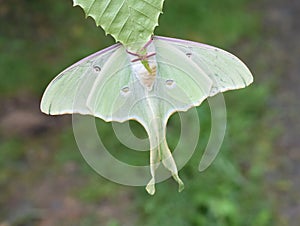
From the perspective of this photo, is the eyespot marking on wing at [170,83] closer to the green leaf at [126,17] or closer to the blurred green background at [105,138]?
the green leaf at [126,17]

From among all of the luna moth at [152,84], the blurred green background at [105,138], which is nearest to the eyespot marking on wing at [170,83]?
the luna moth at [152,84]

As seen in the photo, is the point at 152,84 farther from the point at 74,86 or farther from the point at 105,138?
the point at 105,138

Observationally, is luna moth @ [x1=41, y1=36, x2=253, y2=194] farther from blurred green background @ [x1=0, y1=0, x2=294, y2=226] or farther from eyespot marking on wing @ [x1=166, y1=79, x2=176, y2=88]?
blurred green background @ [x1=0, y1=0, x2=294, y2=226]

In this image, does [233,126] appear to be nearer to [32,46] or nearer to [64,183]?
[64,183]

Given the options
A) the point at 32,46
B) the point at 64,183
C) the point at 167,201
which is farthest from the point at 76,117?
the point at 32,46

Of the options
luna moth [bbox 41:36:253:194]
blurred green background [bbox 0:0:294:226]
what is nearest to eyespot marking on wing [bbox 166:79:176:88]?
luna moth [bbox 41:36:253:194]

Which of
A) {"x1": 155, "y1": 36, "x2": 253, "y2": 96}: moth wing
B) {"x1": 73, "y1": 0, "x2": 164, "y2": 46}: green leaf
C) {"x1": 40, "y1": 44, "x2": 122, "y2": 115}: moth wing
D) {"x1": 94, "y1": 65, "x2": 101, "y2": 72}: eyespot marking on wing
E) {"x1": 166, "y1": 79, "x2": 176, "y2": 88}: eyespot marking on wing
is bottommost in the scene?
{"x1": 40, "y1": 44, "x2": 122, "y2": 115}: moth wing

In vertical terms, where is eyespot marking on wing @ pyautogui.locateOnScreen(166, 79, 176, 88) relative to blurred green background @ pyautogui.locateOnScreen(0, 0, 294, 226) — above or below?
above
